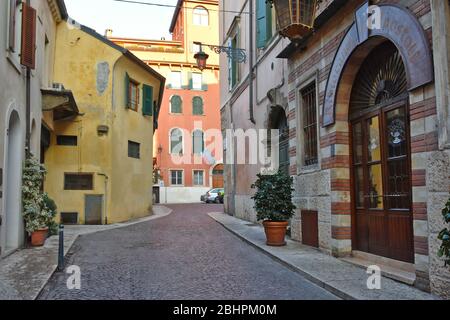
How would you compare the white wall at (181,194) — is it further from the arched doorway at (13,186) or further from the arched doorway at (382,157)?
the arched doorway at (382,157)

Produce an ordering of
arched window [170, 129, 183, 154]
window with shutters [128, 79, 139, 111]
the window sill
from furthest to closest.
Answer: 1. arched window [170, 129, 183, 154]
2. window with shutters [128, 79, 139, 111]
3. the window sill

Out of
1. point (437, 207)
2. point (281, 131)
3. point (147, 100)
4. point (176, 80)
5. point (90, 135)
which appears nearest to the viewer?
point (437, 207)

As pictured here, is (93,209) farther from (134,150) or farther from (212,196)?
(212,196)

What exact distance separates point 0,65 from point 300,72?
6.09 metres

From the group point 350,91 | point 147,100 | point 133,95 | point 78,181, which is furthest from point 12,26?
point 147,100

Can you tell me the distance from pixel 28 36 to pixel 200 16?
30.6 metres

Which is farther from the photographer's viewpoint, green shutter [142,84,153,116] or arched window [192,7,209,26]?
arched window [192,7,209,26]

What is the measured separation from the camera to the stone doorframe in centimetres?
584

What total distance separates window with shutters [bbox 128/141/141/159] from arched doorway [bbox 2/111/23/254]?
8695 mm

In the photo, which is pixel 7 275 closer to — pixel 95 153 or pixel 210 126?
pixel 95 153

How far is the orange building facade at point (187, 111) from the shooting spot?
37188 mm

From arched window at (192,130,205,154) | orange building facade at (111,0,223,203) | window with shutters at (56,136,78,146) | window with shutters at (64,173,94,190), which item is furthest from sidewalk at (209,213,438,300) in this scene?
arched window at (192,130,205,154)

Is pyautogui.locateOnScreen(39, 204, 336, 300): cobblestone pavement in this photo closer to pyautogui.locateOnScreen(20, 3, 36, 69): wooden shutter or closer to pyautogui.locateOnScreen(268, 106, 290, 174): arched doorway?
pyautogui.locateOnScreen(268, 106, 290, 174): arched doorway

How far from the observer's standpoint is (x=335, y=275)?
679 centimetres
